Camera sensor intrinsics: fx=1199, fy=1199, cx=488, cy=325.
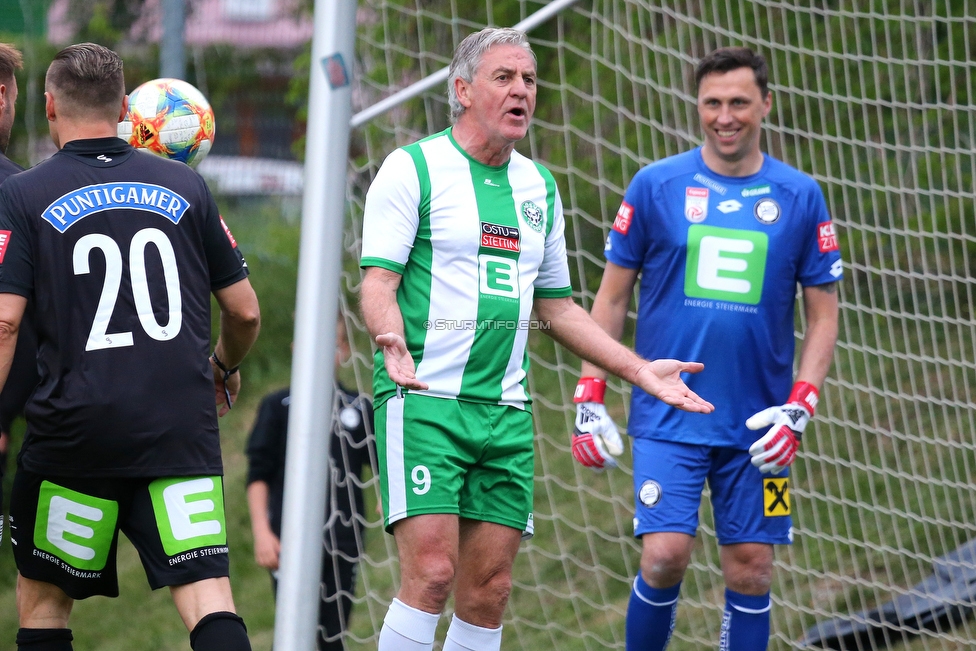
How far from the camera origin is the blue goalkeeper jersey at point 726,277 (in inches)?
169

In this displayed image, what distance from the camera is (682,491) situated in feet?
13.8

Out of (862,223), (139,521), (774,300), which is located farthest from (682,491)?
(862,223)

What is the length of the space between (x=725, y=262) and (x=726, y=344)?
0.30 metres

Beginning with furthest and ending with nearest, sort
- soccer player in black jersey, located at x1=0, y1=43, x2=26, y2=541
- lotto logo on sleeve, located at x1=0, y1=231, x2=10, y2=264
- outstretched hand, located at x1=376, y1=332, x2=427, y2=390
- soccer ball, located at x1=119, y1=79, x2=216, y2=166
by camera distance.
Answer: soccer ball, located at x1=119, y1=79, x2=216, y2=166
soccer player in black jersey, located at x1=0, y1=43, x2=26, y2=541
lotto logo on sleeve, located at x1=0, y1=231, x2=10, y2=264
outstretched hand, located at x1=376, y1=332, x2=427, y2=390

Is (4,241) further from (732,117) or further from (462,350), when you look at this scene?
(732,117)

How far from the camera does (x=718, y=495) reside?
434cm

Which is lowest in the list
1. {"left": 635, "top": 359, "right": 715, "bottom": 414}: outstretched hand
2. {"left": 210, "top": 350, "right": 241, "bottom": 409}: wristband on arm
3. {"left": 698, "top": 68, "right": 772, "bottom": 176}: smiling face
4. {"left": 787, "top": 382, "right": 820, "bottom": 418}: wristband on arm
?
{"left": 787, "top": 382, "right": 820, "bottom": 418}: wristband on arm

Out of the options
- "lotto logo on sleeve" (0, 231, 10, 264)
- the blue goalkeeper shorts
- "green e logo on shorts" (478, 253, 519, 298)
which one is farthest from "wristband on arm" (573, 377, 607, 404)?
"lotto logo on sleeve" (0, 231, 10, 264)

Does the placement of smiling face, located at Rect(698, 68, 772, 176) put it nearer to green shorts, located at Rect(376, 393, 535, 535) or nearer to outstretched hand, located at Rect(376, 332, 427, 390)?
green shorts, located at Rect(376, 393, 535, 535)

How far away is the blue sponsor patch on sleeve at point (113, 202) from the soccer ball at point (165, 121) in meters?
0.55

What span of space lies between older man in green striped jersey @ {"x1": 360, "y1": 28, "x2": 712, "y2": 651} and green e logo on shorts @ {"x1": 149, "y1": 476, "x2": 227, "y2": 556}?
20.1 inches

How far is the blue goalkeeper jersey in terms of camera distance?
4.30m

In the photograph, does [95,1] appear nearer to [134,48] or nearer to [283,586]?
[134,48]

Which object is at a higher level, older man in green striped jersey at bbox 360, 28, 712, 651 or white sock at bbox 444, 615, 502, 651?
older man in green striped jersey at bbox 360, 28, 712, 651
